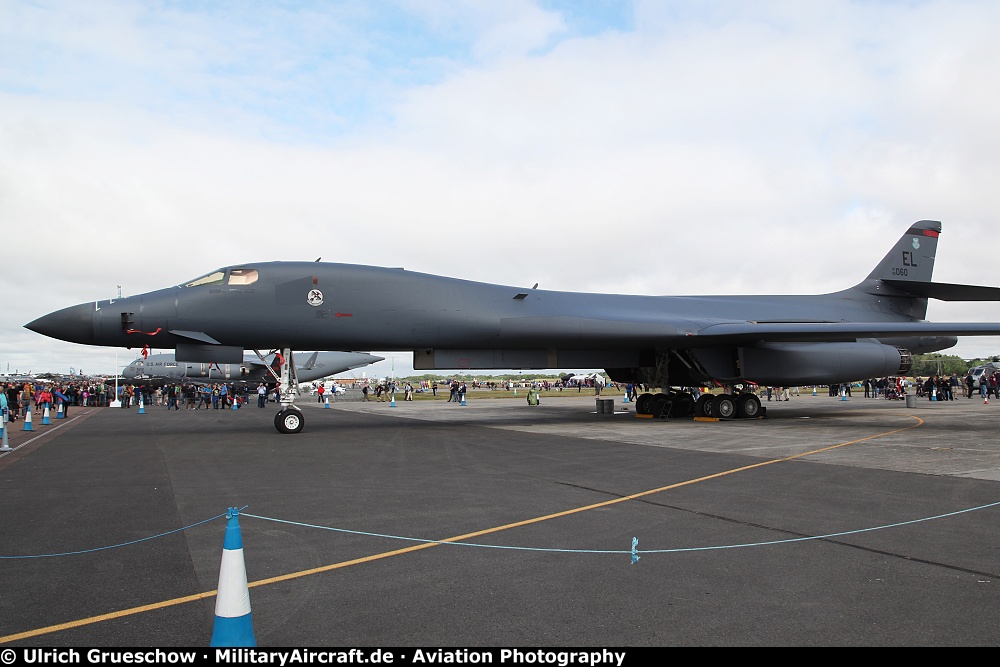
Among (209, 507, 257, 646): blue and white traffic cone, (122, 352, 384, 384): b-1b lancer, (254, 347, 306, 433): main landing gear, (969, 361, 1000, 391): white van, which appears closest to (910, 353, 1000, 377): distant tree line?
(969, 361, 1000, 391): white van

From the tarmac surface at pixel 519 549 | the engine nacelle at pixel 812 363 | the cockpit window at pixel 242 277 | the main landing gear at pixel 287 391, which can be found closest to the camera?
the tarmac surface at pixel 519 549

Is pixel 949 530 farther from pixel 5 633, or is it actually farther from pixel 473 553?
pixel 5 633

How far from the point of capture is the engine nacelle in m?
17.3

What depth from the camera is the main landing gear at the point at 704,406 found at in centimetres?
1777

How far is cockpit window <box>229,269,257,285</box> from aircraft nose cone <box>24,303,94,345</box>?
2534 mm

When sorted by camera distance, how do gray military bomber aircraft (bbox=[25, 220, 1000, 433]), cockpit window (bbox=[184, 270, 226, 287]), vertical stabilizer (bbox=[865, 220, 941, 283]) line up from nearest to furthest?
gray military bomber aircraft (bbox=[25, 220, 1000, 433]) < cockpit window (bbox=[184, 270, 226, 287]) < vertical stabilizer (bbox=[865, 220, 941, 283])

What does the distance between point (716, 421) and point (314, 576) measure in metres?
14.7

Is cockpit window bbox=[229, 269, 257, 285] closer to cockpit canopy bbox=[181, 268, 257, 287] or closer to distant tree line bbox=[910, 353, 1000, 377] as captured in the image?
cockpit canopy bbox=[181, 268, 257, 287]

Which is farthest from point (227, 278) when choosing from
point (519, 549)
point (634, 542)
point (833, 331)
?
point (833, 331)

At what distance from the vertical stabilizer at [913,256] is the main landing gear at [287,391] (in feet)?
62.9

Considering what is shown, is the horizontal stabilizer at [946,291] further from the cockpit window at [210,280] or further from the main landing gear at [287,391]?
the cockpit window at [210,280]

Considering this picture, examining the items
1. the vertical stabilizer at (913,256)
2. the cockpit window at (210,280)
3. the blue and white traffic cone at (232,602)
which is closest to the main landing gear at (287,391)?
the cockpit window at (210,280)

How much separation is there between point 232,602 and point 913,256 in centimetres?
2487
